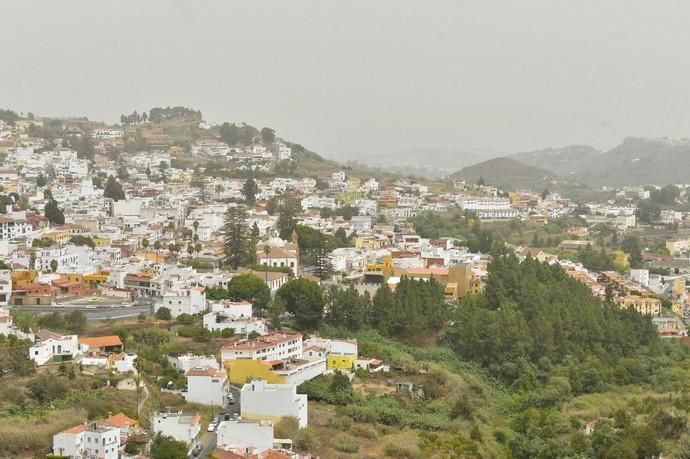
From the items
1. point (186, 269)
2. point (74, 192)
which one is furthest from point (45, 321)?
point (74, 192)

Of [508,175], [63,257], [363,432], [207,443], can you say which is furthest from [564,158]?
[207,443]

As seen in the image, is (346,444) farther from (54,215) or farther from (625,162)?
(625,162)

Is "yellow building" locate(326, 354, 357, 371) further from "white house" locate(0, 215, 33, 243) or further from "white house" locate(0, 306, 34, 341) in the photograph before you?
"white house" locate(0, 215, 33, 243)

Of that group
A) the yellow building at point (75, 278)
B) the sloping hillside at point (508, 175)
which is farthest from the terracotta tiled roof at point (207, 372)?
the sloping hillside at point (508, 175)

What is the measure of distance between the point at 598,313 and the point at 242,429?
12.6 meters

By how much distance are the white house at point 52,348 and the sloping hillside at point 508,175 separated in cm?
6095

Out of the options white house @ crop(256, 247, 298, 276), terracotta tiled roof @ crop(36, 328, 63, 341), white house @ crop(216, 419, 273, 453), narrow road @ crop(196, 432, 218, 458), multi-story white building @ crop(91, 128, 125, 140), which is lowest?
narrow road @ crop(196, 432, 218, 458)

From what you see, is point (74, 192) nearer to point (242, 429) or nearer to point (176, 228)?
point (176, 228)

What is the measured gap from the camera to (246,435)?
1516 centimetres

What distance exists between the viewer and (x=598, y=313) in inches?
972

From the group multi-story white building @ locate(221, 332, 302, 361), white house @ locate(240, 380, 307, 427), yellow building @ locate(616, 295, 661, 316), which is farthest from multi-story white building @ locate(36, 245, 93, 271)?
yellow building @ locate(616, 295, 661, 316)

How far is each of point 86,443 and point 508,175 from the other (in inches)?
2868

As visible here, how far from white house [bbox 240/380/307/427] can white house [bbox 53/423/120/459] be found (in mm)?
3103

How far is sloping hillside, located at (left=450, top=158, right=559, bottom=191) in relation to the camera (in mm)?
78938
